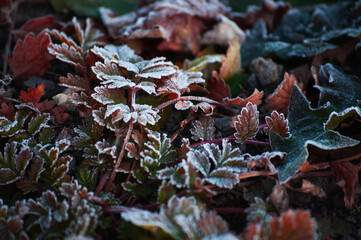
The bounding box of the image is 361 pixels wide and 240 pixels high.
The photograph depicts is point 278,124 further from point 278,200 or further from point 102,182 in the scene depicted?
point 102,182

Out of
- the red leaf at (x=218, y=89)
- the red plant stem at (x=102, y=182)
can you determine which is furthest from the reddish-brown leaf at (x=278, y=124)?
the red plant stem at (x=102, y=182)

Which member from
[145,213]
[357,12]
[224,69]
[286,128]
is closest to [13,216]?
[145,213]

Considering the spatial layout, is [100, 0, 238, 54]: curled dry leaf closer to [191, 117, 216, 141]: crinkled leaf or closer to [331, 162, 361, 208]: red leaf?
[191, 117, 216, 141]: crinkled leaf

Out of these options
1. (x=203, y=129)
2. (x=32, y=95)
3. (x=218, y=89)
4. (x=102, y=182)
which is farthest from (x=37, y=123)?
(x=218, y=89)

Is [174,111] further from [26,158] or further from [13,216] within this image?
[13,216]

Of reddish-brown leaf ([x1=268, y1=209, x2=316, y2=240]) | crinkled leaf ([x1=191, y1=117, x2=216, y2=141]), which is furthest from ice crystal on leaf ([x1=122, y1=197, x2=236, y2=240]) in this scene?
crinkled leaf ([x1=191, y1=117, x2=216, y2=141])

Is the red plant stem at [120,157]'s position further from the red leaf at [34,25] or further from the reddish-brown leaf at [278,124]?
the red leaf at [34,25]
